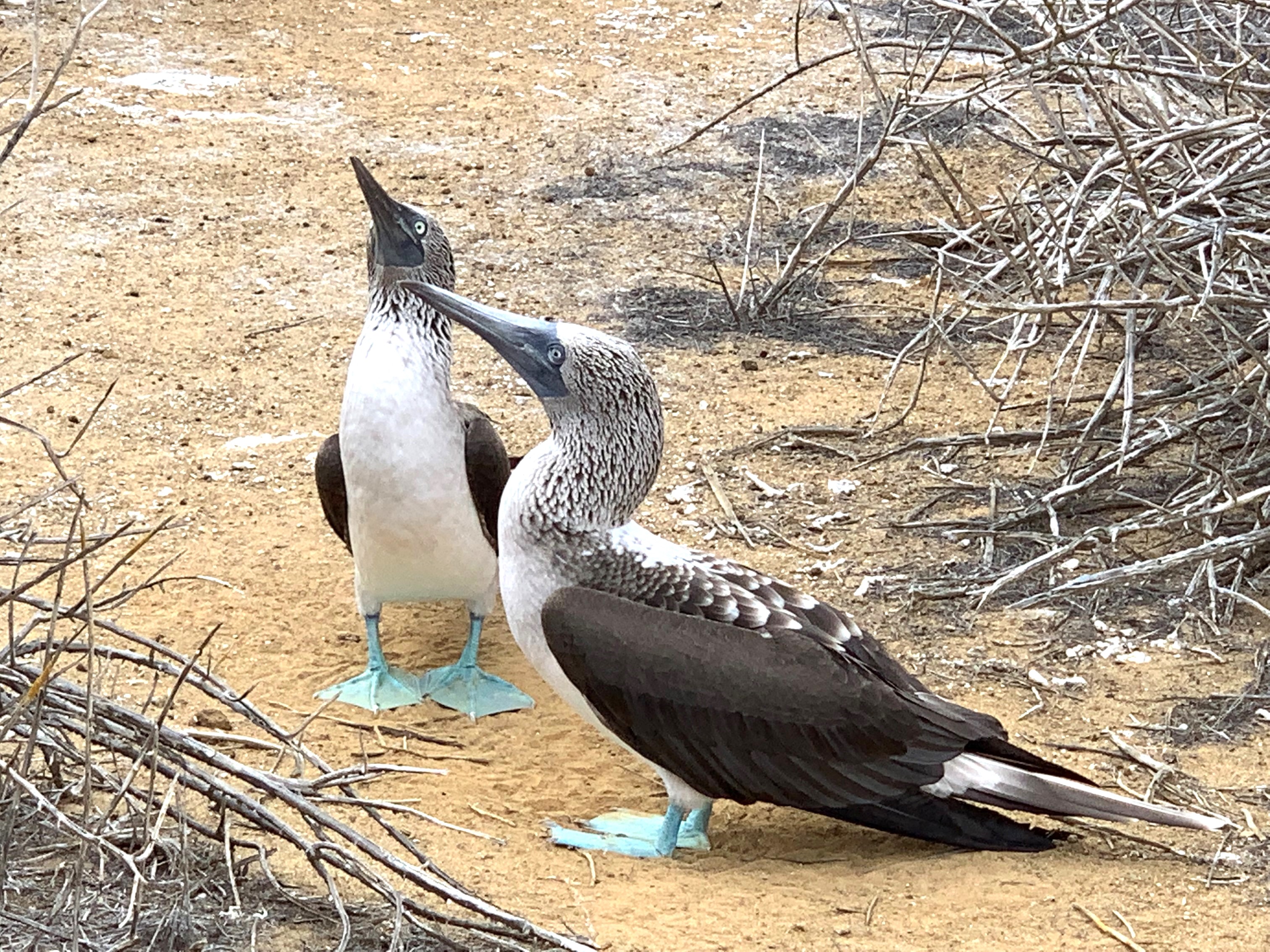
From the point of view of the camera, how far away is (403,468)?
4.60 m

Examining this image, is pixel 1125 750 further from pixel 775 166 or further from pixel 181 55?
pixel 181 55

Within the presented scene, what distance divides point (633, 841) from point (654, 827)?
0.33ft

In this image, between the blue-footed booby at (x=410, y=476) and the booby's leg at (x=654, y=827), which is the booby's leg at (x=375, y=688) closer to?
the blue-footed booby at (x=410, y=476)

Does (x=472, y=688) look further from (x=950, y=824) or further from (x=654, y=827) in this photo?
(x=950, y=824)

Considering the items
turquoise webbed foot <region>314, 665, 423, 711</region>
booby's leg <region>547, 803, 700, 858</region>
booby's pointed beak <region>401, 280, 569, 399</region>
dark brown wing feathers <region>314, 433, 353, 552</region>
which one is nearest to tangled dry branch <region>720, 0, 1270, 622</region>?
booby's pointed beak <region>401, 280, 569, 399</region>

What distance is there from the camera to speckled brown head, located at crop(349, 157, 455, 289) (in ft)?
16.0

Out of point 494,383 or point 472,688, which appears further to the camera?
point 494,383

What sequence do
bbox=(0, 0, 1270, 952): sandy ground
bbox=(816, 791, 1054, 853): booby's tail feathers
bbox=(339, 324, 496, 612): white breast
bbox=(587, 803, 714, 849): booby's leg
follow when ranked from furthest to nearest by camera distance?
bbox=(339, 324, 496, 612): white breast
bbox=(587, 803, 714, 849): booby's leg
bbox=(816, 791, 1054, 853): booby's tail feathers
bbox=(0, 0, 1270, 952): sandy ground

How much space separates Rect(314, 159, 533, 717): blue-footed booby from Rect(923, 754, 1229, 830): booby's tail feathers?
146cm

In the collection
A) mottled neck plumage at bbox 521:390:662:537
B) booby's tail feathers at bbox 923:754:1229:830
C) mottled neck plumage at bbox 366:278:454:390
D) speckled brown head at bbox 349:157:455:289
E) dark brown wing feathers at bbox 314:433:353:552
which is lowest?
booby's tail feathers at bbox 923:754:1229:830

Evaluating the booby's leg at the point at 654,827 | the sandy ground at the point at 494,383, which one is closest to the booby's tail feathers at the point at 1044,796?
the sandy ground at the point at 494,383

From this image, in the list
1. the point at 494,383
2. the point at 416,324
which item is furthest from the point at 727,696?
the point at 494,383

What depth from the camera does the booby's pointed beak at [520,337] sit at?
14.0ft

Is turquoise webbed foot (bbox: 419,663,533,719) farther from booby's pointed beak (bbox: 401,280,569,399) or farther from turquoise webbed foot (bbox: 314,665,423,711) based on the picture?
booby's pointed beak (bbox: 401,280,569,399)
